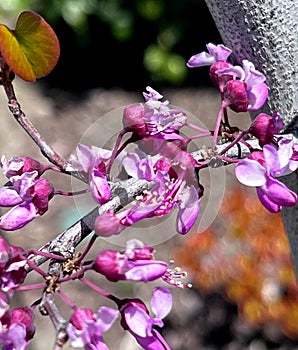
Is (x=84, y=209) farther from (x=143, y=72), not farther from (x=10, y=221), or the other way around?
(x=143, y=72)

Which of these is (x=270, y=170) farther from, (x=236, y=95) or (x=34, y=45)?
(x=34, y=45)

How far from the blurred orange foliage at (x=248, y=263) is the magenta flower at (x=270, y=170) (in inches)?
59.2

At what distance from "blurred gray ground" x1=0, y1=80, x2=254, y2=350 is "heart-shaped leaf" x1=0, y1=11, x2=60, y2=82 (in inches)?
60.8

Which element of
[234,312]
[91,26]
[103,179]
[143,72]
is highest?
[103,179]

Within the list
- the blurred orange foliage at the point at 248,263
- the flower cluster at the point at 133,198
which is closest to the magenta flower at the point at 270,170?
the flower cluster at the point at 133,198

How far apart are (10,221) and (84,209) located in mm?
125

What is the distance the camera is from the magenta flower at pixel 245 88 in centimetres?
74

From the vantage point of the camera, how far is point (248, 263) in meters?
2.23

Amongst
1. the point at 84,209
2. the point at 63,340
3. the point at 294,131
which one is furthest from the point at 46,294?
the point at 294,131

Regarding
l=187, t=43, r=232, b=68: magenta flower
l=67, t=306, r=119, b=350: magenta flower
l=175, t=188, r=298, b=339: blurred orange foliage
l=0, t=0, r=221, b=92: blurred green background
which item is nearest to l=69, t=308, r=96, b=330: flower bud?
l=67, t=306, r=119, b=350: magenta flower

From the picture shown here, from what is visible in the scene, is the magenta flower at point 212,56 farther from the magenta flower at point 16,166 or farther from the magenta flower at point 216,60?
the magenta flower at point 16,166

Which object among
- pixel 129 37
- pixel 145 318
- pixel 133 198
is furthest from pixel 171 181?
pixel 129 37

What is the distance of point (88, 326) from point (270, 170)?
23cm

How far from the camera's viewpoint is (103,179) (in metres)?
0.64
